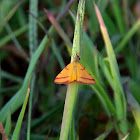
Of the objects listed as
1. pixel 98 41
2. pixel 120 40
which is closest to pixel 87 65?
pixel 98 41

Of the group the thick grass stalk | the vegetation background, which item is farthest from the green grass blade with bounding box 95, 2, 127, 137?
the thick grass stalk

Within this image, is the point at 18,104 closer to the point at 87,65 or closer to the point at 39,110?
the point at 87,65

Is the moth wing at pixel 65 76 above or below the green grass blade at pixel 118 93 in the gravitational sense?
above

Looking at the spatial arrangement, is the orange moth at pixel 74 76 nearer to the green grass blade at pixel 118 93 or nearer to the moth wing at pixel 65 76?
the moth wing at pixel 65 76

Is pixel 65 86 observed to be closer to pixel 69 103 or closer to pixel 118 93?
pixel 118 93

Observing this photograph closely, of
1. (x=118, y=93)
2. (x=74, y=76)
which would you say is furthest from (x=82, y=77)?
(x=118, y=93)

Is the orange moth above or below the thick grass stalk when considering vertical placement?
above

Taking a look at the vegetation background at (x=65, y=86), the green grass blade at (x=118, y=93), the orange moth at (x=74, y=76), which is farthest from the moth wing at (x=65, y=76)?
the green grass blade at (x=118, y=93)

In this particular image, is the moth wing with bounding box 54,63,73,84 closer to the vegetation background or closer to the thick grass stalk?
the thick grass stalk

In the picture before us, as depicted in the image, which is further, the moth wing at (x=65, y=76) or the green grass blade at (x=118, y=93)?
the green grass blade at (x=118, y=93)

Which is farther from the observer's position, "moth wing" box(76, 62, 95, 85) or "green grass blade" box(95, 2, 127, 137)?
"green grass blade" box(95, 2, 127, 137)
